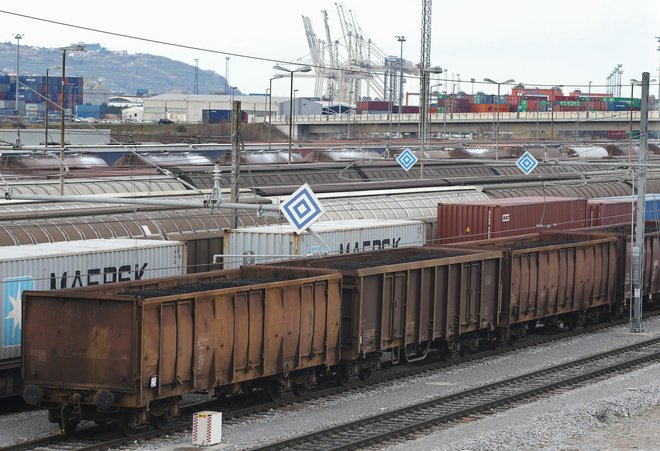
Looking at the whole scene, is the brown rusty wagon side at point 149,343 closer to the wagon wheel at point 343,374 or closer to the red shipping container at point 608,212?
the wagon wheel at point 343,374

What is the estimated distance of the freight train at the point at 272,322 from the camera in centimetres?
1859

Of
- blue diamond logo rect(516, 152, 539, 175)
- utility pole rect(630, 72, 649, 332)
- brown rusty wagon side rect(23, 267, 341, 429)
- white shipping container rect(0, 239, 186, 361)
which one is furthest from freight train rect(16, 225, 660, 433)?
blue diamond logo rect(516, 152, 539, 175)

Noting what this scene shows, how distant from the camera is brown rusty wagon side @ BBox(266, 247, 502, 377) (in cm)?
2378

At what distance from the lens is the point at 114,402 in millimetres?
18562

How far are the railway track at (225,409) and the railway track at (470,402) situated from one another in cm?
229

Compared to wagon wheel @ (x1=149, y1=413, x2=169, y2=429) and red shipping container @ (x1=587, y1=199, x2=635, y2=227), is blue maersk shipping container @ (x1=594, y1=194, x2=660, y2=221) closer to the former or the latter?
red shipping container @ (x1=587, y1=199, x2=635, y2=227)

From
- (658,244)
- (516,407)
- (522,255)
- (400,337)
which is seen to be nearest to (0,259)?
(400,337)

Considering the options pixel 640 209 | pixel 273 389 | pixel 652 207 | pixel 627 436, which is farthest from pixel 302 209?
pixel 652 207

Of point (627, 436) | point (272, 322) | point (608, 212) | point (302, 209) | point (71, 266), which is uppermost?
point (302, 209)

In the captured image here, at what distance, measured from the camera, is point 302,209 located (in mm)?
24047

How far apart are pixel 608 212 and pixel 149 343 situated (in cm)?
2975

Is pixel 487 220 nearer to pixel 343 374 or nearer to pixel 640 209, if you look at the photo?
pixel 640 209

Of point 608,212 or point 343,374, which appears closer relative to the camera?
point 343,374

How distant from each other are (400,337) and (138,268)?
6275mm
